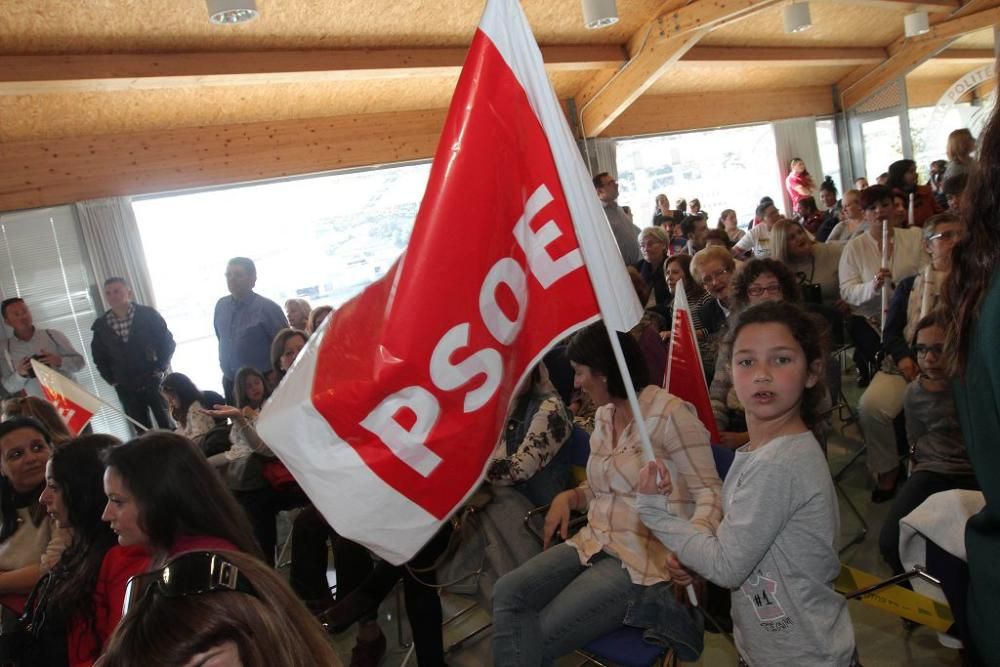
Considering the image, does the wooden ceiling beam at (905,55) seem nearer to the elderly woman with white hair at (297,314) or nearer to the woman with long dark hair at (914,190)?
the woman with long dark hair at (914,190)

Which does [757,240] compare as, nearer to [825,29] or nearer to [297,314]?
[297,314]

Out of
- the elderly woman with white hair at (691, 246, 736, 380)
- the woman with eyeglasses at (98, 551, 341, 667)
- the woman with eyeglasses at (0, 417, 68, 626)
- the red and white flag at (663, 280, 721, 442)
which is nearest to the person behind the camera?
the woman with eyeglasses at (98, 551, 341, 667)

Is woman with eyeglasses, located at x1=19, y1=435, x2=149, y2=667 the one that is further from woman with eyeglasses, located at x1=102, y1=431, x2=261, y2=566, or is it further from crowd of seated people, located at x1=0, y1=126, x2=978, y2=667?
woman with eyeglasses, located at x1=102, y1=431, x2=261, y2=566

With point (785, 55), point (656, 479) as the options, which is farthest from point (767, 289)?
point (785, 55)

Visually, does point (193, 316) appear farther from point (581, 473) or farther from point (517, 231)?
point (517, 231)

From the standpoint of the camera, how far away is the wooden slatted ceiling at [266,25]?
557 centimetres

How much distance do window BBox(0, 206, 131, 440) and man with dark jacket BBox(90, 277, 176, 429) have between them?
119cm

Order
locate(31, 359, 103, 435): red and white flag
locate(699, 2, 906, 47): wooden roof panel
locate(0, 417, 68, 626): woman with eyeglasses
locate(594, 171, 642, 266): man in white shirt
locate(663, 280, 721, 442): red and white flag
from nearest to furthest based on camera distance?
locate(0, 417, 68, 626): woman with eyeglasses < locate(663, 280, 721, 442): red and white flag < locate(31, 359, 103, 435): red and white flag < locate(594, 171, 642, 266): man in white shirt < locate(699, 2, 906, 47): wooden roof panel

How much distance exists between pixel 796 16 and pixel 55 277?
8.76m

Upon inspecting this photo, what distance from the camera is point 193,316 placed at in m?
8.16

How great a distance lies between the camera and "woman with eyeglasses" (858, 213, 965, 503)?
3.38 metres

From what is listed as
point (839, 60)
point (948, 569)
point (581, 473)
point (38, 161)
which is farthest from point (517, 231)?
point (839, 60)

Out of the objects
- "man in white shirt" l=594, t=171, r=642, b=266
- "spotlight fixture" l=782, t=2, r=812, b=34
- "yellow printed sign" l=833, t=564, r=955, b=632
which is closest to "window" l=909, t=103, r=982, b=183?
"spotlight fixture" l=782, t=2, r=812, b=34

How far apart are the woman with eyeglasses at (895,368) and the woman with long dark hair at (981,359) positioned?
2.74 meters
